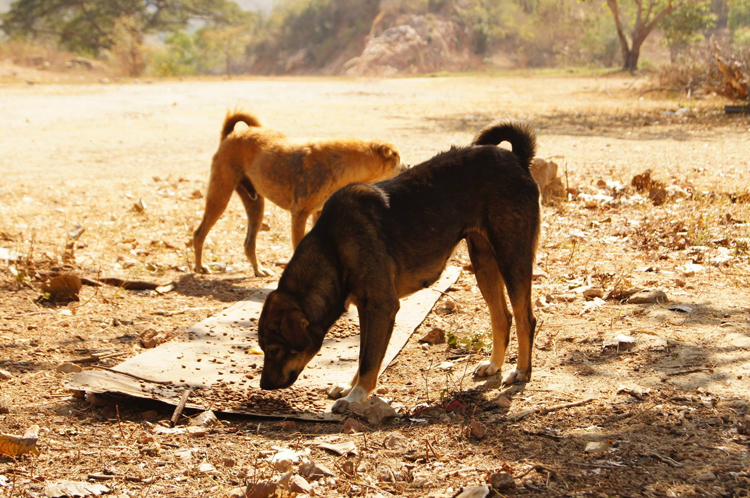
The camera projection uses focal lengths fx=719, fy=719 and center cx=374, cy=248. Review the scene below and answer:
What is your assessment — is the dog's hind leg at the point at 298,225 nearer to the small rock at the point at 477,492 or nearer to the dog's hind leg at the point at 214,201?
the dog's hind leg at the point at 214,201

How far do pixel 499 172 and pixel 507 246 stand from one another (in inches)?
19.5

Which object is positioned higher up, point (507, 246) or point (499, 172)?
point (499, 172)

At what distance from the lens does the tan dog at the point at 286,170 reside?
24.6ft

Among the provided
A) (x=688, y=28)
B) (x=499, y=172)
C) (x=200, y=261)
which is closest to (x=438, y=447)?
(x=499, y=172)

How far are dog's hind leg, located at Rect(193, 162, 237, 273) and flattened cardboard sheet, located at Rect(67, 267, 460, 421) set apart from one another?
1.76m

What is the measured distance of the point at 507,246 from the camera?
4.61 m

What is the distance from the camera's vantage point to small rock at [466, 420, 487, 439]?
3.88 m

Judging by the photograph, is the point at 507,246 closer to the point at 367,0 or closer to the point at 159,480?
the point at 159,480

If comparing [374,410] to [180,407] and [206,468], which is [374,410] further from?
[180,407]

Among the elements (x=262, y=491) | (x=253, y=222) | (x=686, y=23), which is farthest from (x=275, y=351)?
(x=686, y=23)

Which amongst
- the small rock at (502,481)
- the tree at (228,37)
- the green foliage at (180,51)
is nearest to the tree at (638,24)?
the green foliage at (180,51)

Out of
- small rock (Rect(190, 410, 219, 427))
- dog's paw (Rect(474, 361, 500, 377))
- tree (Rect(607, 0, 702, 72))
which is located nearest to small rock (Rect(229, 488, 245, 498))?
small rock (Rect(190, 410, 219, 427))

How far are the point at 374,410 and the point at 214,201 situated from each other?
4.33 m

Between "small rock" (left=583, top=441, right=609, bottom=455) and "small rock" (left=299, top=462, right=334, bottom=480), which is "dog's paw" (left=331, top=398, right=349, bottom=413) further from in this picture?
"small rock" (left=583, top=441, right=609, bottom=455)
